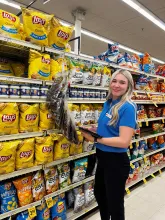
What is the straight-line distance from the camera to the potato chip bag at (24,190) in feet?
5.70

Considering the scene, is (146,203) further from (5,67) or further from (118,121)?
(5,67)

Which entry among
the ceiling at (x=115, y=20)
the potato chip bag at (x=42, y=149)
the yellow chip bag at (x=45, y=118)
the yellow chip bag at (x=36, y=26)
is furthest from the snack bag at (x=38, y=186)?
the ceiling at (x=115, y=20)

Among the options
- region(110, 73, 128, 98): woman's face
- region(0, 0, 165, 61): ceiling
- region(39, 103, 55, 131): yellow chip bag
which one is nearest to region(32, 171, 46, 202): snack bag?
region(39, 103, 55, 131): yellow chip bag

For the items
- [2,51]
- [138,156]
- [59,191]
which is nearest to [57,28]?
[2,51]

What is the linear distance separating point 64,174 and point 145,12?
5851 millimetres

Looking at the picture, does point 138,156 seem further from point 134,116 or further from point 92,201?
→ point 134,116

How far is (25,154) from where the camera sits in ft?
5.66

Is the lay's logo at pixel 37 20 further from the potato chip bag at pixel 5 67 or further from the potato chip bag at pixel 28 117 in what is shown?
the potato chip bag at pixel 28 117

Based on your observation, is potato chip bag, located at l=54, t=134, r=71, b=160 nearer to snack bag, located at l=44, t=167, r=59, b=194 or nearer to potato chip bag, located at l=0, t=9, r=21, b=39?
snack bag, located at l=44, t=167, r=59, b=194

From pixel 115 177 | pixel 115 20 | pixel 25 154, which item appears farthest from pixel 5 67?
pixel 115 20

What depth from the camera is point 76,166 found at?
2.19 m

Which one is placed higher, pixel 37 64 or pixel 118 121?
pixel 37 64

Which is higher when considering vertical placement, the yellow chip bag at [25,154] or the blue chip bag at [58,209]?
the yellow chip bag at [25,154]

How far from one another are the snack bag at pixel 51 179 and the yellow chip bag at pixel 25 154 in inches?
9.1
